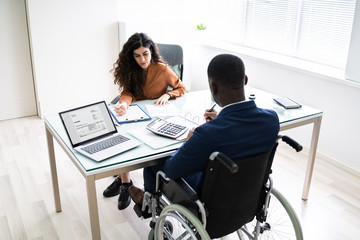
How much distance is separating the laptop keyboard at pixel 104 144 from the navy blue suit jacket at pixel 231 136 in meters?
0.45

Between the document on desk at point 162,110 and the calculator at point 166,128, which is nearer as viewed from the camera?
the calculator at point 166,128

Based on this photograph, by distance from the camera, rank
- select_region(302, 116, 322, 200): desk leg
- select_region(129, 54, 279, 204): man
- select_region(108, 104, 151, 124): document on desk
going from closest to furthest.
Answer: select_region(129, 54, 279, 204): man → select_region(108, 104, 151, 124): document on desk → select_region(302, 116, 322, 200): desk leg

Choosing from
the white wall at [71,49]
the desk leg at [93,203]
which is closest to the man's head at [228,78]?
the desk leg at [93,203]

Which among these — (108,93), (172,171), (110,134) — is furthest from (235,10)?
(172,171)

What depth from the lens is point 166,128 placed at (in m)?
2.15

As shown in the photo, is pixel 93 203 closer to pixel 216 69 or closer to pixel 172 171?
pixel 172 171

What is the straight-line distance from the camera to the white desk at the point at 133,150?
1.77m

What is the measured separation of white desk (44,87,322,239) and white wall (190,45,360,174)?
0.71 metres

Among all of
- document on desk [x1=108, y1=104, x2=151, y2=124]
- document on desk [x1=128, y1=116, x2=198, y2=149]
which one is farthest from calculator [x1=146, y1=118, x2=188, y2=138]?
document on desk [x1=108, y1=104, x2=151, y2=124]

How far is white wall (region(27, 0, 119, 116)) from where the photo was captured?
397cm

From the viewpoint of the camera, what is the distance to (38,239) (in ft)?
7.72

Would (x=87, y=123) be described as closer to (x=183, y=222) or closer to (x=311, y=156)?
(x=183, y=222)

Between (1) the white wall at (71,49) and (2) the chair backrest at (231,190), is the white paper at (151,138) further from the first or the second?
(1) the white wall at (71,49)

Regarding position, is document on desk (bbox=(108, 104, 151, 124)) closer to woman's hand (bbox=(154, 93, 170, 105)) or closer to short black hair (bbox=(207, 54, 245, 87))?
woman's hand (bbox=(154, 93, 170, 105))
